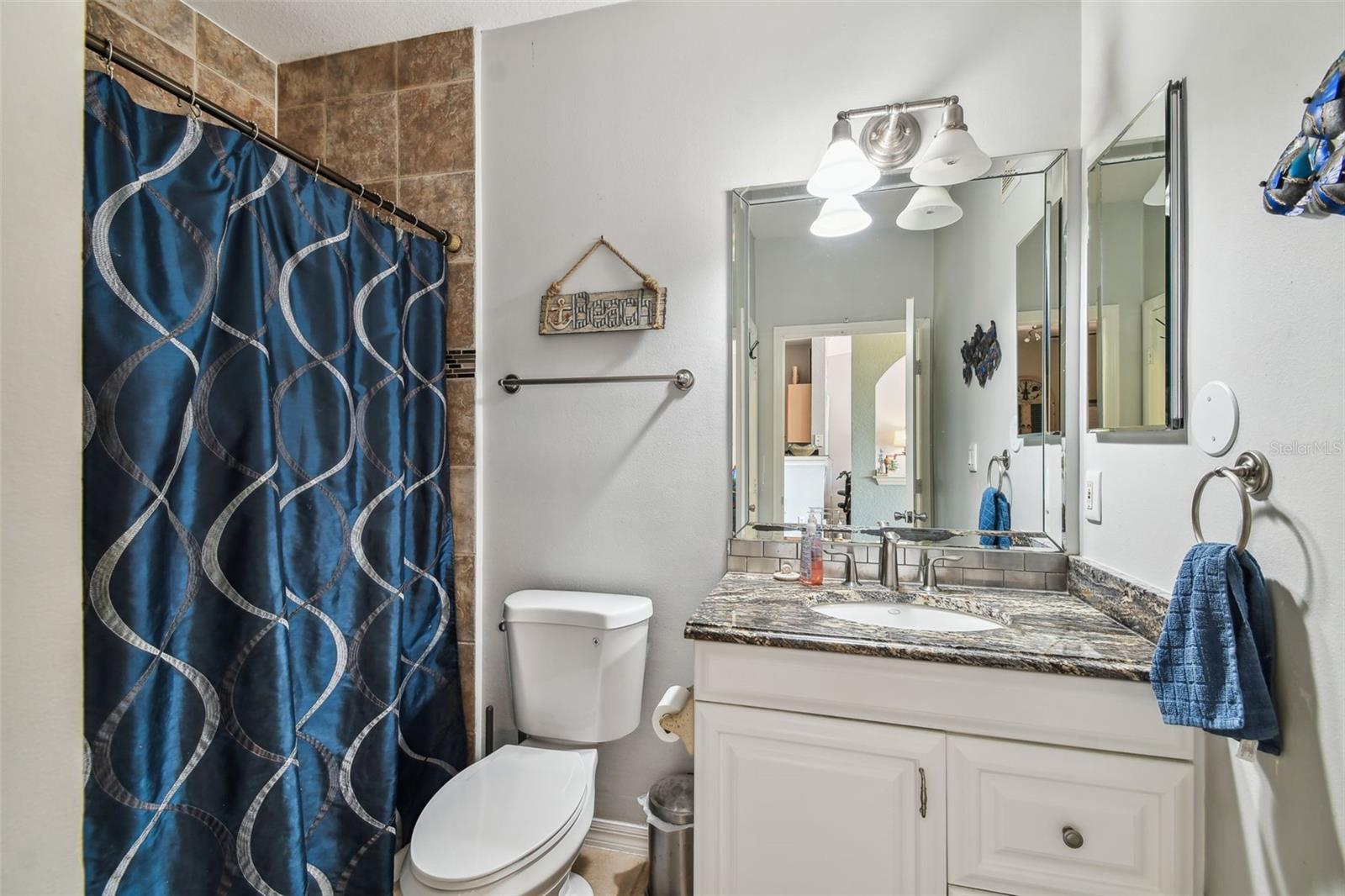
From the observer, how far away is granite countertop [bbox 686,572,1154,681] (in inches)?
39.9

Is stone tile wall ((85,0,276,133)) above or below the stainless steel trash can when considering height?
above

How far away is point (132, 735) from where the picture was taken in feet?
3.35

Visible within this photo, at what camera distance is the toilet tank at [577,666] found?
1568 mm

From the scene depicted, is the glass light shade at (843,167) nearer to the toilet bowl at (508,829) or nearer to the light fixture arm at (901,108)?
the light fixture arm at (901,108)

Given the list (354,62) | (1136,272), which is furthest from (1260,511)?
(354,62)

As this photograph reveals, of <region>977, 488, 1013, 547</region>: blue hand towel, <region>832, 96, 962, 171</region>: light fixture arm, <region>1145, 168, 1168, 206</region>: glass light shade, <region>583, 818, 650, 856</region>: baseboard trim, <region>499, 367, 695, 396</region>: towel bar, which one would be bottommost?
<region>583, 818, 650, 856</region>: baseboard trim

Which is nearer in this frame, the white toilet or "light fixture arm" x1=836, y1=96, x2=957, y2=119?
the white toilet

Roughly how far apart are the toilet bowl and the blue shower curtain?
11.0 inches

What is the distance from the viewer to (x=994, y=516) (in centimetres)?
154

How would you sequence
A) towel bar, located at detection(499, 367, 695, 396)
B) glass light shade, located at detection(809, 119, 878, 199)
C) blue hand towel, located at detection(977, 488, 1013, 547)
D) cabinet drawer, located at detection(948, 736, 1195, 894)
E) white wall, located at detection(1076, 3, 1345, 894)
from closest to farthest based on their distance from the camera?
1. white wall, located at detection(1076, 3, 1345, 894)
2. cabinet drawer, located at detection(948, 736, 1195, 894)
3. glass light shade, located at detection(809, 119, 878, 199)
4. blue hand towel, located at detection(977, 488, 1013, 547)
5. towel bar, located at detection(499, 367, 695, 396)

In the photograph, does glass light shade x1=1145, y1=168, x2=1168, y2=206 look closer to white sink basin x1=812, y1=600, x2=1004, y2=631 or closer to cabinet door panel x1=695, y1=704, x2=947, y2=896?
white sink basin x1=812, y1=600, x2=1004, y2=631

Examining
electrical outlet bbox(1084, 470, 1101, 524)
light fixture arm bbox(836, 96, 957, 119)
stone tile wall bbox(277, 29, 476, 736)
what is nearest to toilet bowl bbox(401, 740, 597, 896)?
stone tile wall bbox(277, 29, 476, 736)

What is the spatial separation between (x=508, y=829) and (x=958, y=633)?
40.4 inches

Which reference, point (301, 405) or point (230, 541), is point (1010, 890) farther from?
point (301, 405)
